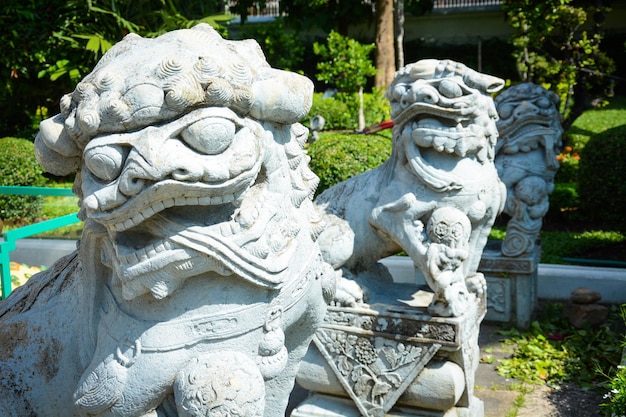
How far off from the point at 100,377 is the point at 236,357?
355mm

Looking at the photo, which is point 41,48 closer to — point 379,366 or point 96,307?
point 379,366

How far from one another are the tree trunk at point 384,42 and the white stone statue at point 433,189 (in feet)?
27.9

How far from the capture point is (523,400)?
433 cm

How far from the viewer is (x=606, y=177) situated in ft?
25.4

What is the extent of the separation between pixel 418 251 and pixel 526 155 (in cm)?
233

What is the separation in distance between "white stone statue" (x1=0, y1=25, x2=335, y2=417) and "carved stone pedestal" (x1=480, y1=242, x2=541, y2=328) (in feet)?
12.2

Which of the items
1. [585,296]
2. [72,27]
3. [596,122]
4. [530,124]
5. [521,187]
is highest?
[72,27]

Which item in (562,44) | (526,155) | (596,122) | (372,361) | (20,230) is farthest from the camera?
(596,122)

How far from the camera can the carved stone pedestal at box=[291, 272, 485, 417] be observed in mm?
3551

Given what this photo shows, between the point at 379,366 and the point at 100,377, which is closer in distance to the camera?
the point at 100,377

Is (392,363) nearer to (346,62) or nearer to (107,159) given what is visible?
(107,159)

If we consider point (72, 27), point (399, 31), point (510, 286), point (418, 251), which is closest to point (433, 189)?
point (418, 251)

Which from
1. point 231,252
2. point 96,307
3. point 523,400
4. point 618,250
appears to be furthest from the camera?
point 618,250

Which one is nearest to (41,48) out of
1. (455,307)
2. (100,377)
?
(455,307)
